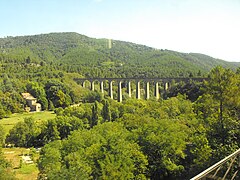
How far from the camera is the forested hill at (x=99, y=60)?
97.6m

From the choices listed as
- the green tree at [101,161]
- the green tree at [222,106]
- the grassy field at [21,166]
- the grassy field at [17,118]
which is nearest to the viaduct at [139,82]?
the grassy field at [17,118]

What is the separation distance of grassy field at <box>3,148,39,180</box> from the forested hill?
52.0 meters

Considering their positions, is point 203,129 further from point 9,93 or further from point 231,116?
point 9,93

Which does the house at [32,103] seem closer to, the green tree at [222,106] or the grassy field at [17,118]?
the grassy field at [17,118]

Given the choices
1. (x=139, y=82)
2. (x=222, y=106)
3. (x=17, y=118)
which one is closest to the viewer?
(x=222, y=106)

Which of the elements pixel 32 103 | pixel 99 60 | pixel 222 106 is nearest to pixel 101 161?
pixel 222 106

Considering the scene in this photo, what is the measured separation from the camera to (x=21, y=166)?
27.2 meters

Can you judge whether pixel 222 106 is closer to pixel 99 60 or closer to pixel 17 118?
pixel 17 118

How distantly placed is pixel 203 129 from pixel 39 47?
16947cm

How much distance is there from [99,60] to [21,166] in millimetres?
118853

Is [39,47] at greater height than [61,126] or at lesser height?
greater

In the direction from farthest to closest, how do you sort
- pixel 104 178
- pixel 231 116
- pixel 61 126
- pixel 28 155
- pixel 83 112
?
pixel 83 112
pixel 61 126
pixel 28 155
pixel 231 116
pixel 104 178

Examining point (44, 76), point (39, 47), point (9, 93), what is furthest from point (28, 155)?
point (39, 47)

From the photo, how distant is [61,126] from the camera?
36281mm
